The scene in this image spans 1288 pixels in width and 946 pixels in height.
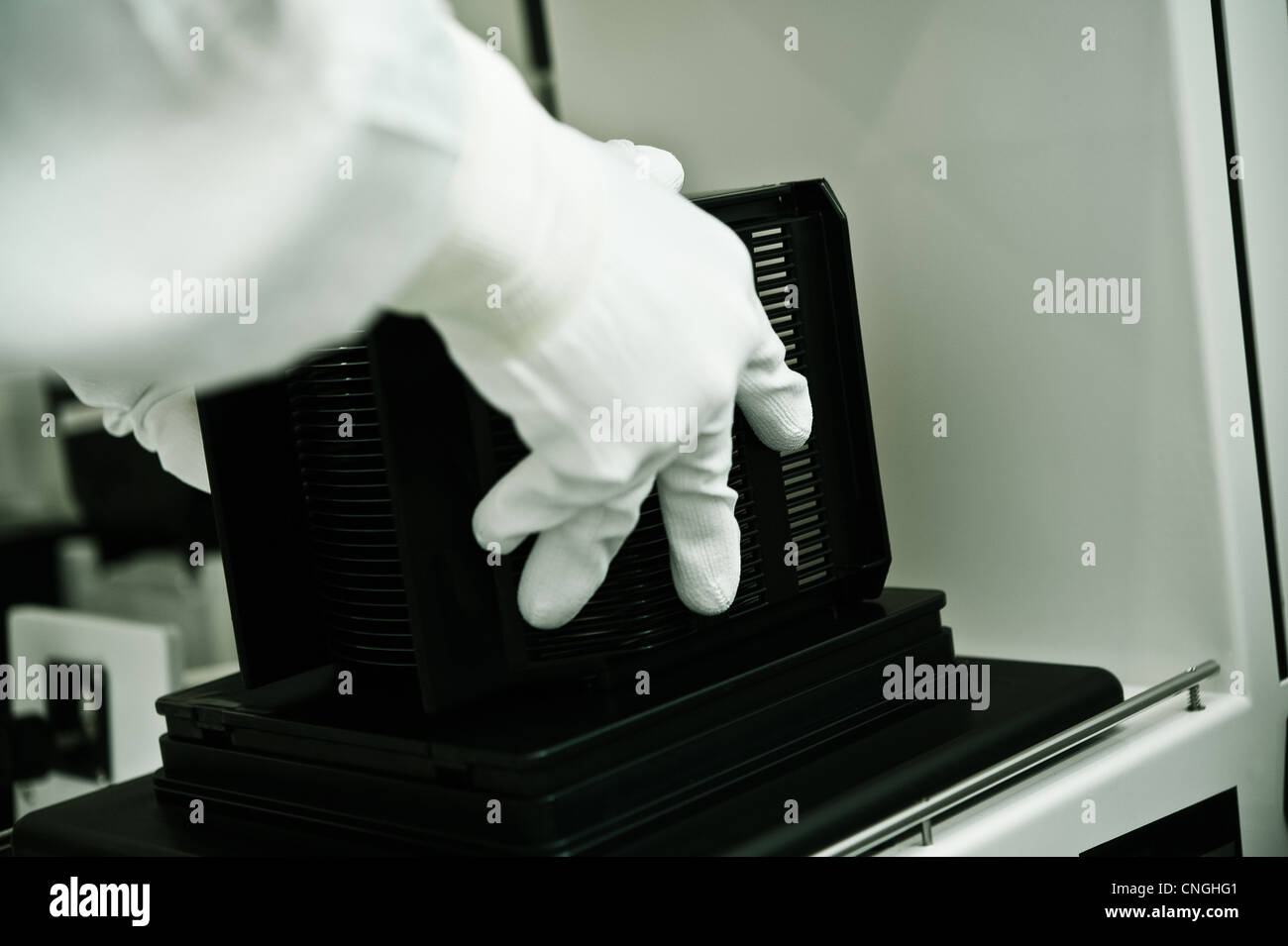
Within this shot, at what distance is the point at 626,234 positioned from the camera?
0.51m

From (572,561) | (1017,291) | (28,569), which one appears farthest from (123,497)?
(572,561)

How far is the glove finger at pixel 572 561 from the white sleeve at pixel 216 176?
0.67 feet

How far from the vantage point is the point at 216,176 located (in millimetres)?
396

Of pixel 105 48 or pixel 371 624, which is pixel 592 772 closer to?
pixel 371 624

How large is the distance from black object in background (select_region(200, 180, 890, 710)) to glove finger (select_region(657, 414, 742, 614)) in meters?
0.03

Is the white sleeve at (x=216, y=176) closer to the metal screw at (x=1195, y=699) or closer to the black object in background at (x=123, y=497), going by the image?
the metal screw at (x=1195, y=699)

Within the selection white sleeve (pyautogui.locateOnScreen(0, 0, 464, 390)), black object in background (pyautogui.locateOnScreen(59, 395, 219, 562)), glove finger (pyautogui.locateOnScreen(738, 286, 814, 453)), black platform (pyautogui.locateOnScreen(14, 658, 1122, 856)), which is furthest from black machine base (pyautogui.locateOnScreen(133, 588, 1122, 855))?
black object in background (pyautogui.locateOnScreen(59, 395, 219, 562))

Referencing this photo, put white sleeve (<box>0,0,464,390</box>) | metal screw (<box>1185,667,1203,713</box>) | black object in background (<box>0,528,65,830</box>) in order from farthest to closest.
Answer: black object in background (<box>0,528,65,830</box>), metal screw (<box>1185,667,1203,713</box>), white sleeve (<box>0,0,464,390</box>)

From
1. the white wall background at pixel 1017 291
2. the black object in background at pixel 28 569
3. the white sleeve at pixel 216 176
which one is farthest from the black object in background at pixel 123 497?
the white sleeve at pixel 216 176

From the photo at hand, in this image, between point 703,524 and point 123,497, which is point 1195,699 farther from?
point 123,497

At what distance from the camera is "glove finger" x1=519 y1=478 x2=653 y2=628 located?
592 mm

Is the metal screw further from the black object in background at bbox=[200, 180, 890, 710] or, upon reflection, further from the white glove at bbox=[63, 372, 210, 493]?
the white glove at bbox=[63, 372, 210, 493]

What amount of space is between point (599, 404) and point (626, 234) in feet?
0.23
